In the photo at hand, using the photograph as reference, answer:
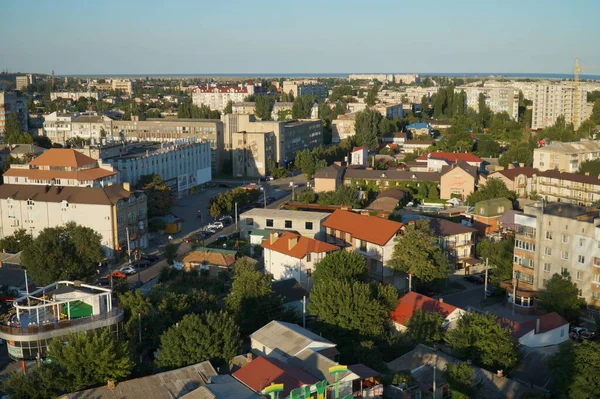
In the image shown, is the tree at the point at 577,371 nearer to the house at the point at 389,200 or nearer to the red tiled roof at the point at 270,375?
the red tiled roof at the point at 270,375

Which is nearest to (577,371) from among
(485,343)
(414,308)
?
(485,343)

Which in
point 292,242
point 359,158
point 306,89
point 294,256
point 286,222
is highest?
point 306,89

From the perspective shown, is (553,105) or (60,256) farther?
(553,105)

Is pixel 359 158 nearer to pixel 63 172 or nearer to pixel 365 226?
pixel 63 172

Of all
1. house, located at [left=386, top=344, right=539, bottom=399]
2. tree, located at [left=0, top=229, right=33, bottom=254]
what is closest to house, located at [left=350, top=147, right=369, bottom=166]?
tree, located at [left=0, top=229, right=33, bottom=254]

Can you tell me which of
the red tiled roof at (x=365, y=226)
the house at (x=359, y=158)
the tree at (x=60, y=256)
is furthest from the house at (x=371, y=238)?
the house at (x=359, y=158)
